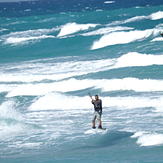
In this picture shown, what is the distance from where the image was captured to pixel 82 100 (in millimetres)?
18625

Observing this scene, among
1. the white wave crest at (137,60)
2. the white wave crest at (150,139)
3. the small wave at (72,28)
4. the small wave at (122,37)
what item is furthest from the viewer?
the small wave at (72,28)

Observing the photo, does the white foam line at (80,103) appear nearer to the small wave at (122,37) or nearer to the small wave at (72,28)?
the small wave at (122,37)

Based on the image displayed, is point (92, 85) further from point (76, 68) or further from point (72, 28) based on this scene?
point (72, 28)

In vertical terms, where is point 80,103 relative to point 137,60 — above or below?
below

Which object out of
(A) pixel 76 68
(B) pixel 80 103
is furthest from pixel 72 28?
(B) pixel 80 103

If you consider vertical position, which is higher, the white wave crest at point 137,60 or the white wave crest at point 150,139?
the white wave crest at point 137,60

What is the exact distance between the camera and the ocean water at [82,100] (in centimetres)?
1194

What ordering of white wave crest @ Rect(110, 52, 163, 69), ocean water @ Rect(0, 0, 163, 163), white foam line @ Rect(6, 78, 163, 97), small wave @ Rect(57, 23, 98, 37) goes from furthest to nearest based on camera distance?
small wave @ Rect(57, 23, 98, 37) → white wave crest @ Rect(110, 52, 163, 69) → white foam line @ Rect(6, 78, 163, 97) → ocean water @ Rect(0, 0, 163, 163)

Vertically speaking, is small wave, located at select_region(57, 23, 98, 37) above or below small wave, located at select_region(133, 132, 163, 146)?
above

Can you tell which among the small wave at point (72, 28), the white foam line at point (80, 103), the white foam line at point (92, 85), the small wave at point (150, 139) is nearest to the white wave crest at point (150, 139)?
the small wave at point (150, 139)

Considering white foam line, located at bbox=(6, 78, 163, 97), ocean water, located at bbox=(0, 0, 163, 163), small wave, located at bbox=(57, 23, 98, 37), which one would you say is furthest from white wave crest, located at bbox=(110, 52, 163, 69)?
small wave, located at bbox=(57, 23, 98, 37)

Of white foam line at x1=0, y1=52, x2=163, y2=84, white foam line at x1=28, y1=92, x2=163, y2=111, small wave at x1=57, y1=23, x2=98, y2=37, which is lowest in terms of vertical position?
white foam line at x1=28, y1=92, x2=163, y2=111

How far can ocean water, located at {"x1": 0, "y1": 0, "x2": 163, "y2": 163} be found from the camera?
11937 millimetres

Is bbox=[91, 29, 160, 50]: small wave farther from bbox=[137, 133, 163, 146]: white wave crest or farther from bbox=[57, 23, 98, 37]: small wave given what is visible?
bbox=[137, 133, 163, 146]: white wave crest
